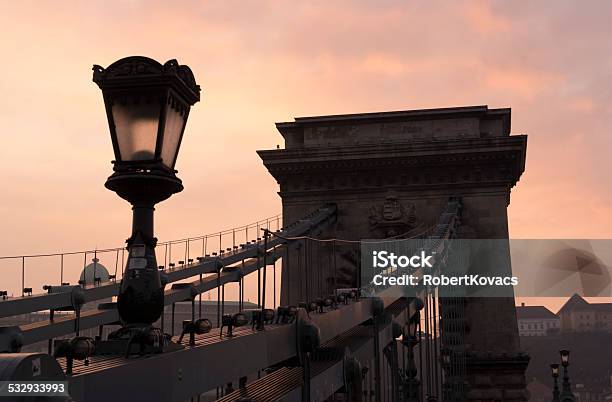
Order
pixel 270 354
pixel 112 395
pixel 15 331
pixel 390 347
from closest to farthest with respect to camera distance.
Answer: pixel 112 395, pixel 270 354, pixel 15 331, pixel 390 347

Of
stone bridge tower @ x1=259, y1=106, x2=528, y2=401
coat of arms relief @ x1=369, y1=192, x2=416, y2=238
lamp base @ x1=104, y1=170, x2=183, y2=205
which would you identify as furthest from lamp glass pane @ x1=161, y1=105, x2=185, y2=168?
coat of arms relief @ x1=369, y1=192, x2=416, y2=238

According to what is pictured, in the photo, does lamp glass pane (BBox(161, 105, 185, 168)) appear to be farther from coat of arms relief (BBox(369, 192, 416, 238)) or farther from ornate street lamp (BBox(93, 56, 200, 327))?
coat of arms relief (BBox(369, 192, 416, 238))

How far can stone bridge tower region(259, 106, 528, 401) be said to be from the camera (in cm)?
3669

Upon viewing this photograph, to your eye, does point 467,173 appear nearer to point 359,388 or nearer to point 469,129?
point 469,129

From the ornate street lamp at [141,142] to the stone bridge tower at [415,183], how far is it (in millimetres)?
30954

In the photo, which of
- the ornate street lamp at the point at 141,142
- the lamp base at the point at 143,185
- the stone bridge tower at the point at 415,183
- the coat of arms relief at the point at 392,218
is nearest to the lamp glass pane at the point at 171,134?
the ornate street lamp at the point at 141,142

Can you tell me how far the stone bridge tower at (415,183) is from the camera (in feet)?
120

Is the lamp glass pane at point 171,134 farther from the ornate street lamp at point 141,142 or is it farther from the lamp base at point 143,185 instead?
the lamp base at point 143,185

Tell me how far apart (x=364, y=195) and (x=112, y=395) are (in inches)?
1394

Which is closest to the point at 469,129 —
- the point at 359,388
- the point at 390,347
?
the point at 390,347

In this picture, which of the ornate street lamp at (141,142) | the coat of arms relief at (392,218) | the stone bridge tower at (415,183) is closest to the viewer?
the ornate street lamp at (141,142)

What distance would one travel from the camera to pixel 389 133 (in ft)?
130

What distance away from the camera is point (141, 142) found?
523cm

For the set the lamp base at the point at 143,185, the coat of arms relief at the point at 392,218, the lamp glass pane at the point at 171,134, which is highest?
the coat of arms relief at the point at 392,218
